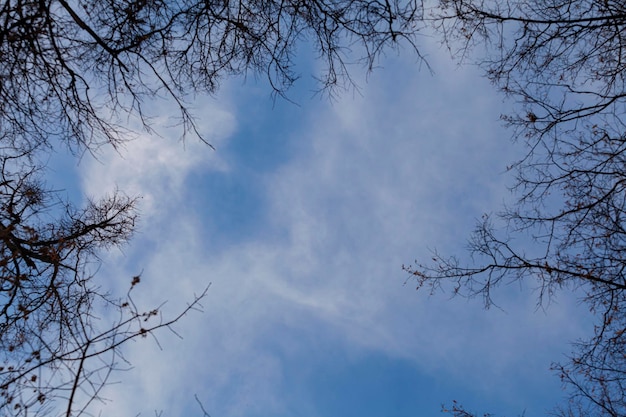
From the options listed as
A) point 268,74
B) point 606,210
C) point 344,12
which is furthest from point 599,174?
point 268,74

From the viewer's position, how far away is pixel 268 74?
19.8ft

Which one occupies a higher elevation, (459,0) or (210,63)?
(210,63)

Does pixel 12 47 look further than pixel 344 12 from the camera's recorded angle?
No

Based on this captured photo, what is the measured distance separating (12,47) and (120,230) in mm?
3709

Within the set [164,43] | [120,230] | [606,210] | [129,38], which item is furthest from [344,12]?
[120,230]

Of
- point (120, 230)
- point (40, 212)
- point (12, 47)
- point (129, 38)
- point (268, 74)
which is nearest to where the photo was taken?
point (12, 47)

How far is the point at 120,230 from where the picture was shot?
25.4 ft

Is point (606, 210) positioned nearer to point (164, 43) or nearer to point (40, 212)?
point (164, 43)

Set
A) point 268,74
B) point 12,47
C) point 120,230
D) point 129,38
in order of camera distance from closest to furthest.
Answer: point 12,47 → point 129,38 → point 268,74 → point 120,230

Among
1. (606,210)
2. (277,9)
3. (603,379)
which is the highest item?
(277,9)

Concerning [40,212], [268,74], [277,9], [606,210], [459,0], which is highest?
[40,212]

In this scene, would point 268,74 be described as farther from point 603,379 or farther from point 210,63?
point 603,379

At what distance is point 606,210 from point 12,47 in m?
7.87

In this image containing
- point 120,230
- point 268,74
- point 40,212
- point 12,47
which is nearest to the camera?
point 12,47
